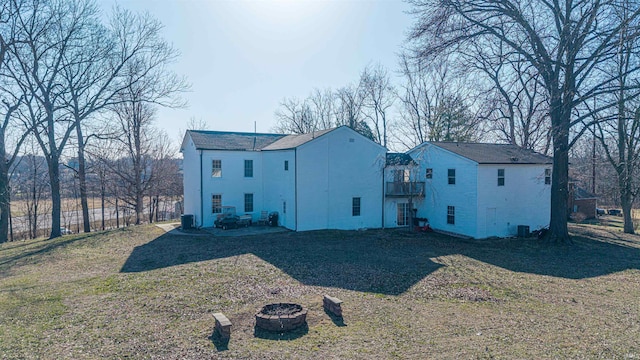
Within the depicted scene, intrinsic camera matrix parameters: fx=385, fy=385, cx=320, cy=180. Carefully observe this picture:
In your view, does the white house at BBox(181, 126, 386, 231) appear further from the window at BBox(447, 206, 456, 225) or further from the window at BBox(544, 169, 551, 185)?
the window at BBox(544, 169, 551, 185)

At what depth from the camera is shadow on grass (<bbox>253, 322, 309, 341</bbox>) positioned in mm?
7201

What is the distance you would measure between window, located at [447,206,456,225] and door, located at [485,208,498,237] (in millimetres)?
1815

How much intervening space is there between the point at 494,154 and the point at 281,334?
1935cm

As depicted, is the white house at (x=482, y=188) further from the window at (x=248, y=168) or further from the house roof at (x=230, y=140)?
the house roof at (x=230, y=140)

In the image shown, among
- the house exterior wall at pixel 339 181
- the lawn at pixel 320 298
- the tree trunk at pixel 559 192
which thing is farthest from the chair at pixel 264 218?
the tree trunk at pixel 559 192

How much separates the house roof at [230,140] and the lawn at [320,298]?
714 centimetres

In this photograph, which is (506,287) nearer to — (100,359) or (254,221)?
(100,359)

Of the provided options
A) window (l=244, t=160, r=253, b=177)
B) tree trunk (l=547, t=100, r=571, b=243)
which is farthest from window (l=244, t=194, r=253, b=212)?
tree trunk (l=547, t=100, r=571, b=243)

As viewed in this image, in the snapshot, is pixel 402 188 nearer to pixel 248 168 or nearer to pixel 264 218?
pixel 264 218

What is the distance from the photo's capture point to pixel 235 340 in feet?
23.0

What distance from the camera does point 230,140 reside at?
25000mm

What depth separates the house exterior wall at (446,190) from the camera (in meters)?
20.8

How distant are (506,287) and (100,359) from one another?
10068 millimetres

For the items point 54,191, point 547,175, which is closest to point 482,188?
point 547,175
